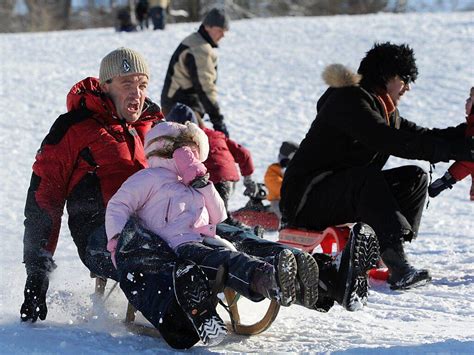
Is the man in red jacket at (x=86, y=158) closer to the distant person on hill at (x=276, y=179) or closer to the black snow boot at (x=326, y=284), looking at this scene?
the black snow boot at (x=326, y=284)

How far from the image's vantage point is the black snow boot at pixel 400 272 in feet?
15.3

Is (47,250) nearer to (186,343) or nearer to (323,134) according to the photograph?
(186,343)

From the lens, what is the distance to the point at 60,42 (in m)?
16.7

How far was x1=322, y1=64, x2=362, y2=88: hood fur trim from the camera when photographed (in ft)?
16.0

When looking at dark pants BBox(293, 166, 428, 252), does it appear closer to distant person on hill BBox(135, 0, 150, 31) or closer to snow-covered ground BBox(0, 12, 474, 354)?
snow-covered ground BBox(0, 12, 474, 354)

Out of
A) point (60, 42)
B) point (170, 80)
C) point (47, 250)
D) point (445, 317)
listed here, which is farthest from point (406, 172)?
point (60, 42)

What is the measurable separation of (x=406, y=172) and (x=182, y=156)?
165 centimetres

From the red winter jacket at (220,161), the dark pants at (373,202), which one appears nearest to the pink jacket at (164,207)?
the dark pants at (373,202)

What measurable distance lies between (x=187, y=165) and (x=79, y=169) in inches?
26.4

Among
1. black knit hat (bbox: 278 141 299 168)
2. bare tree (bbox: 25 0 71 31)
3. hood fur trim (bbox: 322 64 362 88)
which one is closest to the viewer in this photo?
hood fur trim (bbox: 322 64 362 88)

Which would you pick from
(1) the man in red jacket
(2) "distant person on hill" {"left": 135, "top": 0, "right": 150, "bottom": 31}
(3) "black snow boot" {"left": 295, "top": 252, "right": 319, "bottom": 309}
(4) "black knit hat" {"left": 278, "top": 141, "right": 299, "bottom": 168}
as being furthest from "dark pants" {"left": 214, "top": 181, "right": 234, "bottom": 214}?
(2) "distant person on hill" {"left": 135, "top": 0, "right": 150, "bottom": 31}

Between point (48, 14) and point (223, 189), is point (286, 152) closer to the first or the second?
point (223, 189)

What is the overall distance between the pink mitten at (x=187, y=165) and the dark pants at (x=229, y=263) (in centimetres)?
31

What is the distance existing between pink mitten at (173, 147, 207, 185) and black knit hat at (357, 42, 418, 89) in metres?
1.56
